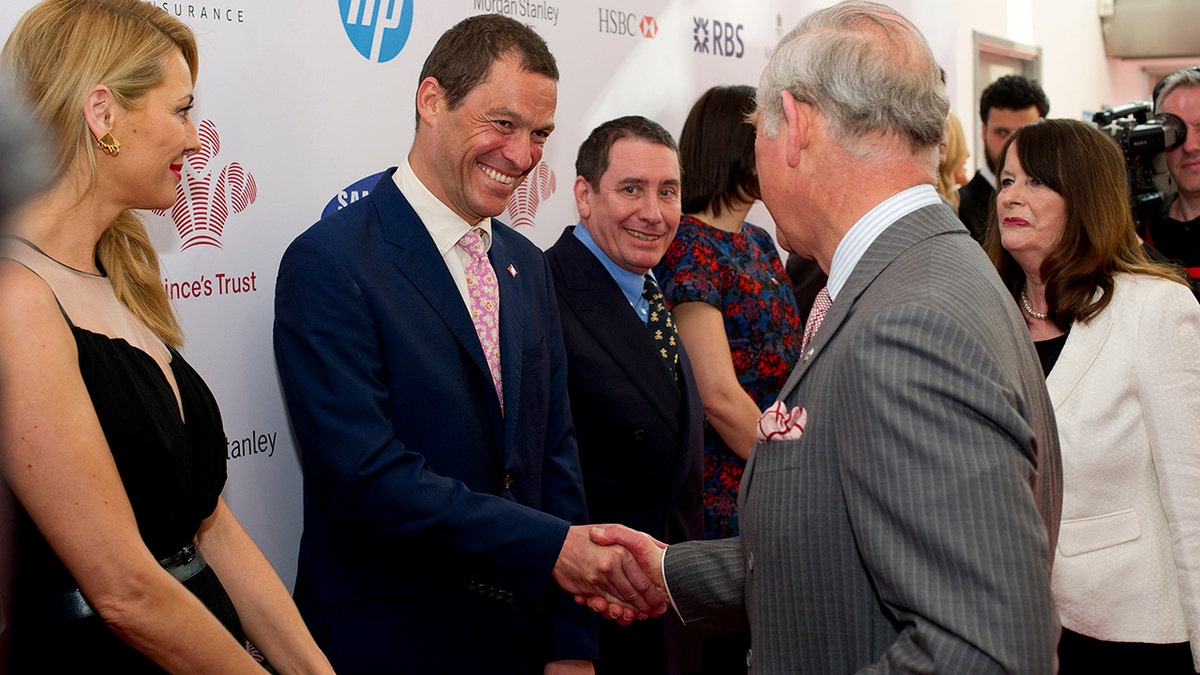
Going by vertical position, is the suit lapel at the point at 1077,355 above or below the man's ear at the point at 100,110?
below

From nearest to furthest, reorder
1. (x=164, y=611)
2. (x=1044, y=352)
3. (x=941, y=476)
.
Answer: (x=941, y=476)
(x=164, y=611)
(x=1044, y=352)

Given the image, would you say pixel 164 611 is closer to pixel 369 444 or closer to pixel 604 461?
pixel 369 444

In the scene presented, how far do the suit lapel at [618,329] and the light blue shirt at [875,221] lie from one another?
129cm

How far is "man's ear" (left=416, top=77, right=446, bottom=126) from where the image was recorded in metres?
2.30

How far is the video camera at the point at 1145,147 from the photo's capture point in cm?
367

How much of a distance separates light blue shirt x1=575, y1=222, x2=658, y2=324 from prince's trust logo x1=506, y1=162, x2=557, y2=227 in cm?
28

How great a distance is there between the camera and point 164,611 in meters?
1.56

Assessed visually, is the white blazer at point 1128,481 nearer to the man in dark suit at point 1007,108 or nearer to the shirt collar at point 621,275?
the shirt collar at point 621,275

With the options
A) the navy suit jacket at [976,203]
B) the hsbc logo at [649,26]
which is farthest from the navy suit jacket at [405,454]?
the navy suit jacket at [976,203]

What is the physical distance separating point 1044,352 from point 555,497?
4.24 feet

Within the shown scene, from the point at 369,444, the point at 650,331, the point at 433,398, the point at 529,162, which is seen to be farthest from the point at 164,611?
the point at 650,331

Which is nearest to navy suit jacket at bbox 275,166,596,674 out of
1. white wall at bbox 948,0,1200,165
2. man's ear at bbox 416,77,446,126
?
man's ear at bbox 416,77,446,126

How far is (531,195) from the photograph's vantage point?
3230 millimetres

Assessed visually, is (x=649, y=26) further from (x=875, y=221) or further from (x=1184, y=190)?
(x=875, y=221)
